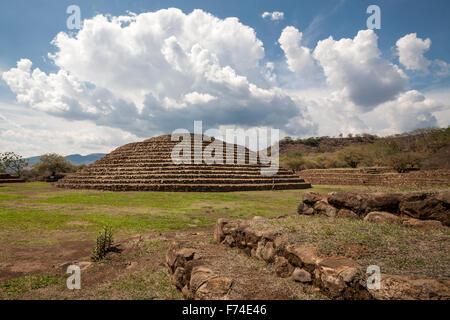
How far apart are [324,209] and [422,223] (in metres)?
2.35

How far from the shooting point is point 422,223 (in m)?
4.73

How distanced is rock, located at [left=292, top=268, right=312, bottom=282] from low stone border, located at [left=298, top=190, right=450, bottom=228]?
3154mm

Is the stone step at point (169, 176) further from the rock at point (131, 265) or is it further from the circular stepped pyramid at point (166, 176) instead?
the rock at point (131, 265)

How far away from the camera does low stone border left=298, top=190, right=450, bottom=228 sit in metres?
Answer: 4.81

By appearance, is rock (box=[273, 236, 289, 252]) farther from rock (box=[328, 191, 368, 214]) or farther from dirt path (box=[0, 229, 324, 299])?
rock (box=[328, 191, 368, 214])

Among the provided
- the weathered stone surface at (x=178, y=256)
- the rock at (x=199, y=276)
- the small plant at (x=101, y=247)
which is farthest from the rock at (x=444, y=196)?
the small plant at (x=101, y=247)

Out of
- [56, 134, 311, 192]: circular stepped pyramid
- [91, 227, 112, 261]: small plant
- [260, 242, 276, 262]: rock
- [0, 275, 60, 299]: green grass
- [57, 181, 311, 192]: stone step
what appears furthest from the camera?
[56, 134, 311, 192]: circular stepped pyramid

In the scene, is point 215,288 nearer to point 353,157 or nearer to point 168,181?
point 168,181

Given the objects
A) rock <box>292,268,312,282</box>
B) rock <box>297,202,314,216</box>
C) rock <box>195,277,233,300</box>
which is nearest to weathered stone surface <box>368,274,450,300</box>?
rock <box>292,268,312,282</box>

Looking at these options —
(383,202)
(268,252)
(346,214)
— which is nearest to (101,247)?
(268,252)

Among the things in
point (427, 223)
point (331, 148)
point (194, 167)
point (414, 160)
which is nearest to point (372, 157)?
point (414, 160)

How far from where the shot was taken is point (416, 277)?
2566 millimetres

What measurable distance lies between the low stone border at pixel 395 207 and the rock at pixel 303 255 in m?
2.86
